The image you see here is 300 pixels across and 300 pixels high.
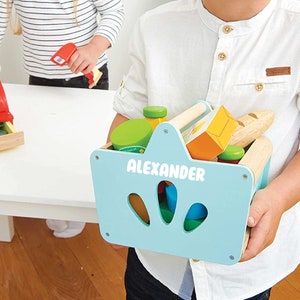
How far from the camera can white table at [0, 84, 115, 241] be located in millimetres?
662

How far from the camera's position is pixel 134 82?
24.5 inches

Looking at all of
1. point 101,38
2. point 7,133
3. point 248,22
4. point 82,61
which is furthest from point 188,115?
point 101,38

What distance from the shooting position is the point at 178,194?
420mm

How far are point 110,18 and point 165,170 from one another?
816 mm

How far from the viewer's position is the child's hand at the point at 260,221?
0.44 metres

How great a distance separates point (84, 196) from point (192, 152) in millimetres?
285

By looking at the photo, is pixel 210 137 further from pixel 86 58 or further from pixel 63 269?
pixel 63 269

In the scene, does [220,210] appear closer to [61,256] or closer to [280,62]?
[280,62]

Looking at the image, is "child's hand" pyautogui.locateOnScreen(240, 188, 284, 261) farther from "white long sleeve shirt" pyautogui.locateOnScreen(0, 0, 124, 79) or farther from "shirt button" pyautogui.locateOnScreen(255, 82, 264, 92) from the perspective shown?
"white long sleeve shirt" pyautogui.locateOnScreen(0, 0, 124, 79)

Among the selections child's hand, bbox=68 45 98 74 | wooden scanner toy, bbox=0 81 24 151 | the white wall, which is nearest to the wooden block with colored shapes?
wooden scanner toy, bbox=0 81 24 151

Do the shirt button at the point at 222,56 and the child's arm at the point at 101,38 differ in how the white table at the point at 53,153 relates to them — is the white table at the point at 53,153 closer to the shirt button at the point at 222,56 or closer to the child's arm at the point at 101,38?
the child's arm at the point at 101,38

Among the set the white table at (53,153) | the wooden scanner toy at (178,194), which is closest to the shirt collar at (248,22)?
the wooden scanner toy at (178,194)

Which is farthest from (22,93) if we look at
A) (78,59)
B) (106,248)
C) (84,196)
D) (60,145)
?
(106,248)

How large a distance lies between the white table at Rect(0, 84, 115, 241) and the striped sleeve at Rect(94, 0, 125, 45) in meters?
0.17
